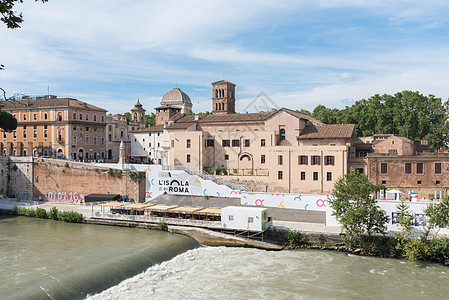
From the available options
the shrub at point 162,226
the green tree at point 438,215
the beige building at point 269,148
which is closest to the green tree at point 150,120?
the beige building at point 269,148

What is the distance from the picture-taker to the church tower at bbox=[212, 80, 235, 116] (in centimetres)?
5938

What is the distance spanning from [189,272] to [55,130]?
40.2 metres

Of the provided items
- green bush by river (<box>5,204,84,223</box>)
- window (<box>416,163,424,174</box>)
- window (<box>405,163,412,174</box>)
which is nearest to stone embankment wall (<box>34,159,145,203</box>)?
green bush by river (<box>5,204,84,223</box>)

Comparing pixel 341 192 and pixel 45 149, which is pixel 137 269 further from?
pixel 45 149

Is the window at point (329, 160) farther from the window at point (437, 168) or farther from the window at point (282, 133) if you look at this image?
the window at point (437, 168)

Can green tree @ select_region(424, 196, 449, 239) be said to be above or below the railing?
above

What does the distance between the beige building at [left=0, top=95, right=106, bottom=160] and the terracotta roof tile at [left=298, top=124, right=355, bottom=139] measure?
107 feet

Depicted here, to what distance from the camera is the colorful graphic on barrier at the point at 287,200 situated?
3353cm

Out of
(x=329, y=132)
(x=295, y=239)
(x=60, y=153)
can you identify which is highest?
(x=329, y=132)

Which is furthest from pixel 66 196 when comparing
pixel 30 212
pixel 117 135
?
pixel 117 135

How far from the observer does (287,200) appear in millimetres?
34844

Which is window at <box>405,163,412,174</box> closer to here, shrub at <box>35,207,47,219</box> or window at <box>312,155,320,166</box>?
window at <box>312,155,320,166</box>

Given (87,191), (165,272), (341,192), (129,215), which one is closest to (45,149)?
(87,191)

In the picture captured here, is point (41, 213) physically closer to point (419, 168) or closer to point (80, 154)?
point (80, 154)
